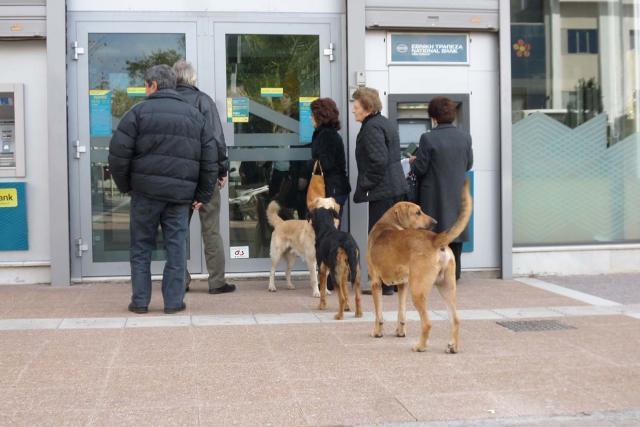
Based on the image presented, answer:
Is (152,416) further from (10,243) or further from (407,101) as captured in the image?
(407,101)

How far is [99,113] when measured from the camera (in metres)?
9.03

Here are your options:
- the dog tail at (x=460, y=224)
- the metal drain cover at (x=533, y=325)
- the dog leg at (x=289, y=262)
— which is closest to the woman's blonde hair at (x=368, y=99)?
the dog leg at (x=289, y=262)

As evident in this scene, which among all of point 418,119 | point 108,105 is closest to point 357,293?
point 418,119

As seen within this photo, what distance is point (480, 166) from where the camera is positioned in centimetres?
957

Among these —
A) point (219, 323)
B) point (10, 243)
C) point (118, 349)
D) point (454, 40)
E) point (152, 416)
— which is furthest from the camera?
point (454, 40)

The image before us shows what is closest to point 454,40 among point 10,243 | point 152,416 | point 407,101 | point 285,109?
point 407,101

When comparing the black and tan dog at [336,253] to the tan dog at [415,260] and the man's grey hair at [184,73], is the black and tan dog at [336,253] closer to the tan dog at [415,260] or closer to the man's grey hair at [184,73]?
the tan dog at [415,260]

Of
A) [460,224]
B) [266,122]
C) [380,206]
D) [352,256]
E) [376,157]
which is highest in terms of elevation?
[266,122]

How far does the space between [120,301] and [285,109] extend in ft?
9.18

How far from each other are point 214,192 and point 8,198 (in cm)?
224

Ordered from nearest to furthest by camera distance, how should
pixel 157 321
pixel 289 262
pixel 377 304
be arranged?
pixel 377 304 < pixel 157 321 < pixel 289 262

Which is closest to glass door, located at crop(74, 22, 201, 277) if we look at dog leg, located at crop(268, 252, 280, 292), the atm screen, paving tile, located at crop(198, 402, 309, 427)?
Result: dog leg, located at crop(268, 252, 280, 292)

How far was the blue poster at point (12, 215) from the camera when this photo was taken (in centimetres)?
886

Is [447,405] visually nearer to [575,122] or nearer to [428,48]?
[428,48]
